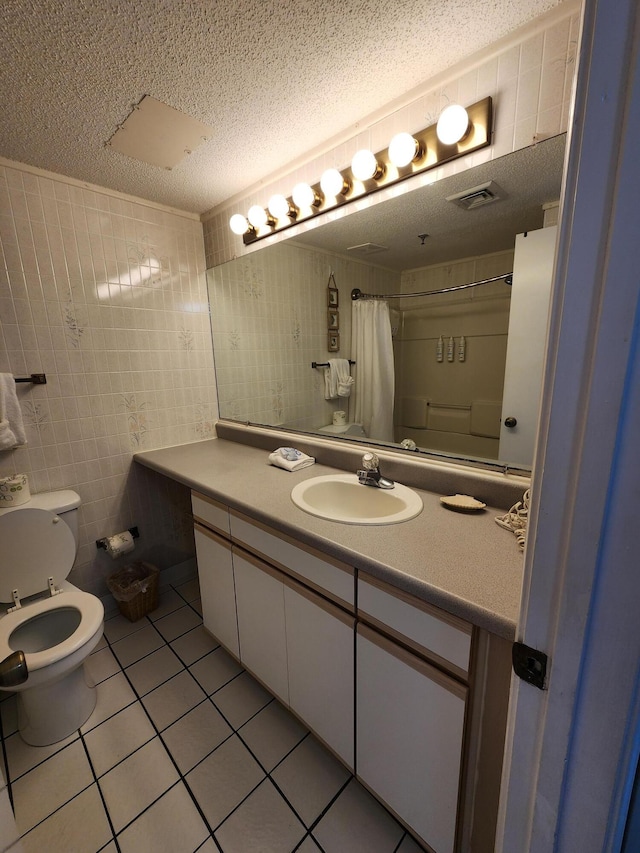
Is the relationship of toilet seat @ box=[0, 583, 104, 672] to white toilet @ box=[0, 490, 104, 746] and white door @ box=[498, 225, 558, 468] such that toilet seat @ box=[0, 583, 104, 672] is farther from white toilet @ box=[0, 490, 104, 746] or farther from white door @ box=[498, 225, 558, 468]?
white door @ box=[498, 225, 558, 468]

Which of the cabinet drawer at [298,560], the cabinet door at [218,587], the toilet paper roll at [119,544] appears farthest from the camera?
the toilet paper roll at [119,544]

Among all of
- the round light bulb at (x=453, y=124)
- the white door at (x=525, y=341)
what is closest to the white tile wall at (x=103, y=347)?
the round light bulb at (x=453, y=124)

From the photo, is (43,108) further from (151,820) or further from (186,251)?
(151,820)

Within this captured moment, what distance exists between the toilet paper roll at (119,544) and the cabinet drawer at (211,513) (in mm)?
566

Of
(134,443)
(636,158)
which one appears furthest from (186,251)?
(636,158)

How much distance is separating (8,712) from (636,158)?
2277mm

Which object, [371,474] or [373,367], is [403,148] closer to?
[373,367]

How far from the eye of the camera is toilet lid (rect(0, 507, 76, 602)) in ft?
4.35

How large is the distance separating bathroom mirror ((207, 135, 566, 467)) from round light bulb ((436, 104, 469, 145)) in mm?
99

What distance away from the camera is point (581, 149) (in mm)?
344

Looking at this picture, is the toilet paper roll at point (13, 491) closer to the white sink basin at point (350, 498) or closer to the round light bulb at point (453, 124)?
the white sink basin at point (350, 498)

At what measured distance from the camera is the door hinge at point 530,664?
1.47 feet

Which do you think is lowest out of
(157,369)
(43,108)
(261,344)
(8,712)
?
(8,712)

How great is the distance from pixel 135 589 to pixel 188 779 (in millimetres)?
908
